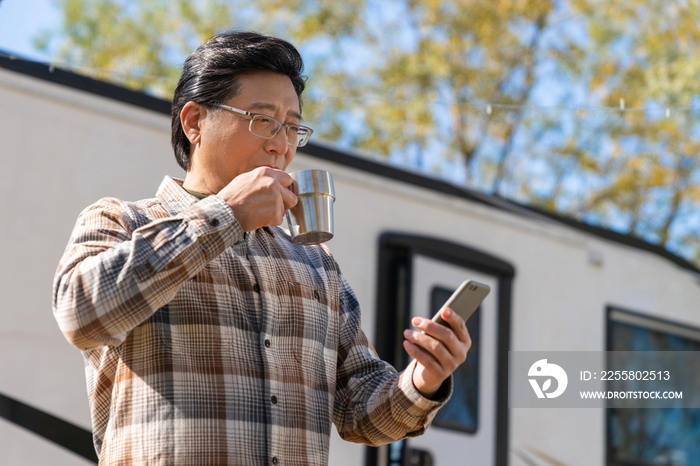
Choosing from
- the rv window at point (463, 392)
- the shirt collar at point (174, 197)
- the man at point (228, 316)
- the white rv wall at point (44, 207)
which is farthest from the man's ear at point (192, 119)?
the rv window at point (463, 392)

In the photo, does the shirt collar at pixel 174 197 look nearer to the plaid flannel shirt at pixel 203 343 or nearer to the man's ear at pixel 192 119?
the plaid flannel shirt at pixel 203 343

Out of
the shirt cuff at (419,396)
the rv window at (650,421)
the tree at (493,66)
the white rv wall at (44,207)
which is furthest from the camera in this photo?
the tree at (493,66)

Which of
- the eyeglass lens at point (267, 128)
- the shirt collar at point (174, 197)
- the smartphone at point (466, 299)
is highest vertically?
the eyeglass lens at point (267, 128)

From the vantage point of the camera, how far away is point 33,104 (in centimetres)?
290

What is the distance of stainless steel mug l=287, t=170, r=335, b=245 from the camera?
1.64 meters

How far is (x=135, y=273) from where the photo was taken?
134cm

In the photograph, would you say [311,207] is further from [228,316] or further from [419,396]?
[419,396]

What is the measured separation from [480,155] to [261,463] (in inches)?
515

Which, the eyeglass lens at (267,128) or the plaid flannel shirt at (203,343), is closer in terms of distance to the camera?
the plaid flannel shirt at (203,343)

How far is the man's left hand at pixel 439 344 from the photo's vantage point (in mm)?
1521

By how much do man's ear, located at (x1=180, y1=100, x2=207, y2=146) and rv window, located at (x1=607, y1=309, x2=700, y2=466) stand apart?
11.4 ft

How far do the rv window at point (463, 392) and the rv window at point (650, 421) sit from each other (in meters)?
1.05

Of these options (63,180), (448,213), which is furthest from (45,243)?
(448,213)

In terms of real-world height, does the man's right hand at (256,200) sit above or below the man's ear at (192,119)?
below
